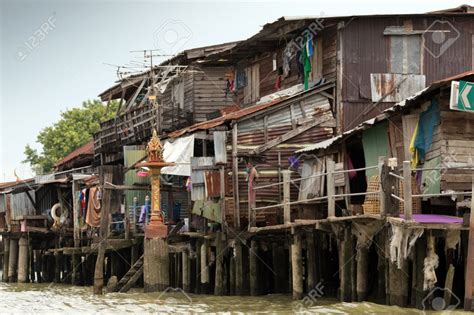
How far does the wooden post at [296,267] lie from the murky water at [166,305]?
349mm

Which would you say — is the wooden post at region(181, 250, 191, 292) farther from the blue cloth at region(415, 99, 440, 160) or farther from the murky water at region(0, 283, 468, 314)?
the blue cloth at region(415, 99, 440, 160)

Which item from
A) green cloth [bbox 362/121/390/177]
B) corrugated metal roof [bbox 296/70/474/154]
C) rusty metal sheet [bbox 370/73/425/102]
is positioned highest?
rusty metal sheet [bbox 370/73/425/102]

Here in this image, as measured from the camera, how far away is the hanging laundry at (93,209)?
31078 millimetres

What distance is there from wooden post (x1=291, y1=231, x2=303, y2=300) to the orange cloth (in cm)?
1124

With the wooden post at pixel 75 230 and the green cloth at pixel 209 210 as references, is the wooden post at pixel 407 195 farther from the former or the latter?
the wooden post at pixel 75 230

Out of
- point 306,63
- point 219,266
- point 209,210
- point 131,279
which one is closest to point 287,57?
point 306,63

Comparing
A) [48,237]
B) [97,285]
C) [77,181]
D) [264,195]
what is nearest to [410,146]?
[264,195]

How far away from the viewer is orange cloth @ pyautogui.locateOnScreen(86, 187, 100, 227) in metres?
31.1

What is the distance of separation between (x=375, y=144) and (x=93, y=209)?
1265 centimetres

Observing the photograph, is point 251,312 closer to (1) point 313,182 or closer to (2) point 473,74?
(1) point 313,182

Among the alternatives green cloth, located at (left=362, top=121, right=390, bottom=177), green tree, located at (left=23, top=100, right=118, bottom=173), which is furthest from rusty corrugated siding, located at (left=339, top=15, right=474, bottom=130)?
green tree, located at (left=23, top=100, right=118, bottom=173)

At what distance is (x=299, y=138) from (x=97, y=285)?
6895 millimetres

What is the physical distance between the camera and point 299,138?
2592 cm

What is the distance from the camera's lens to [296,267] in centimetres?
2108
